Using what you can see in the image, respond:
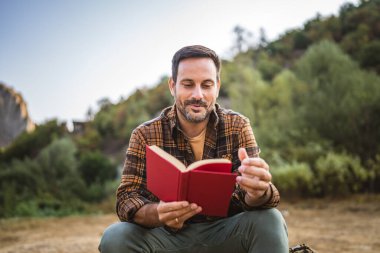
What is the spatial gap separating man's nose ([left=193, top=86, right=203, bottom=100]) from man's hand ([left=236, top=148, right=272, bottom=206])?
61 cm

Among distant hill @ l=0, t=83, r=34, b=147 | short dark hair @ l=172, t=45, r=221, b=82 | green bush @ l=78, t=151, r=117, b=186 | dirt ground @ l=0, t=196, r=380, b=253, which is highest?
short dark hair @ l=172, t=45, r=221, b=82

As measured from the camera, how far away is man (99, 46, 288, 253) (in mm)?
1747

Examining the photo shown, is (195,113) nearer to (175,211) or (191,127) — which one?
(191,127)

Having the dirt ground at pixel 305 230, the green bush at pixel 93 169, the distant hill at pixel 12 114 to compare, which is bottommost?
the green bush at pixel 93 169

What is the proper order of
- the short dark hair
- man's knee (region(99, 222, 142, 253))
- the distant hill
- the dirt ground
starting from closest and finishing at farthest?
man's knee (region(99, 222, 142, 253)) → the short dark hair → the dirt ground → the distant hill

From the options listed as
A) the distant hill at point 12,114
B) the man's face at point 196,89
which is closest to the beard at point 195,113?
the man's face at point 196,89

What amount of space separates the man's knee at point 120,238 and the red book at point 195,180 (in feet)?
0.91

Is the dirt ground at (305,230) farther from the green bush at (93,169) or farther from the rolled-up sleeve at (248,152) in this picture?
the green bush at (93,169)

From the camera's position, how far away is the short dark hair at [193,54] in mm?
2299

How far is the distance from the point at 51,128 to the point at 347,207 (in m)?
18.9

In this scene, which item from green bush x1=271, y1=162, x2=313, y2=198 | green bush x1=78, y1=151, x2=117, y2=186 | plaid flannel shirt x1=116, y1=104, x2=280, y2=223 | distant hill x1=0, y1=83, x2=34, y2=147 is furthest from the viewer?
distant hill x1=0, y1=83, x2=34, y2=147

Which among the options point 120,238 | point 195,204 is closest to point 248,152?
point 195,204

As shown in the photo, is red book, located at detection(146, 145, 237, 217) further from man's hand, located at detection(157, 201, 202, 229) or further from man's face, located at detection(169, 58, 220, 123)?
man's face, located at detection(169, 58, 220, 123)

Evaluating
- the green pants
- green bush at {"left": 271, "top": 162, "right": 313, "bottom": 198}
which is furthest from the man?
green bush at {"left": 271, "top": 162, "right": 313, "bottom": 198}
